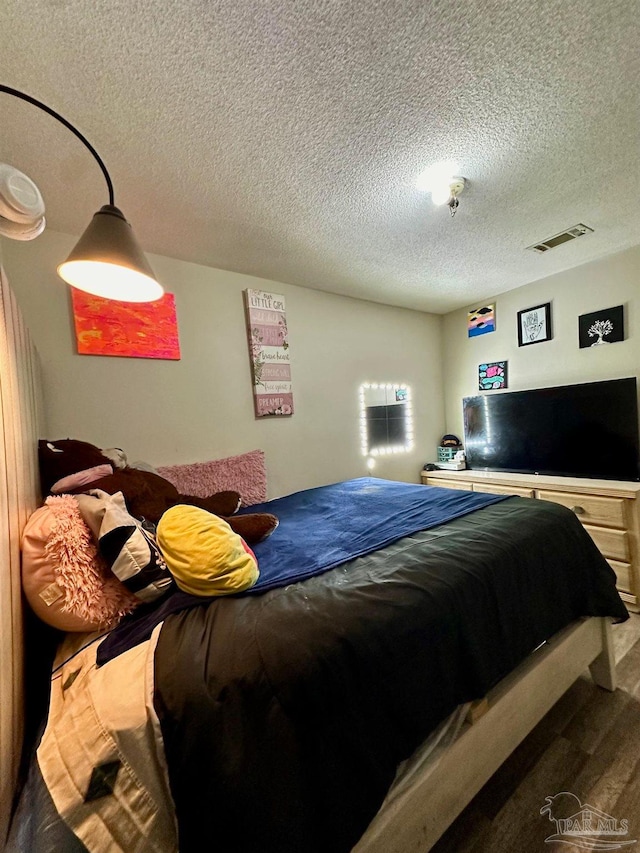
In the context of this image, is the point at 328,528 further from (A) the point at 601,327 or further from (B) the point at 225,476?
(A) the point at 601,327

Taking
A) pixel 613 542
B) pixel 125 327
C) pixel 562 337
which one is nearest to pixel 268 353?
pixel 125 327

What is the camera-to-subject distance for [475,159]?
1.46 metres

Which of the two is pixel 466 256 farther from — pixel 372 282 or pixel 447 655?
pixel 447 655

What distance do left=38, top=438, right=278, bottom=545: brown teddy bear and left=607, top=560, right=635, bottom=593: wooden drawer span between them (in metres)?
2.25

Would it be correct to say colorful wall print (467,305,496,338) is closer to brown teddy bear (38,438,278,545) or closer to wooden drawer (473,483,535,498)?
wooden drawer (473,483,535,498)

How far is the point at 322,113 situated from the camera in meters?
1.20

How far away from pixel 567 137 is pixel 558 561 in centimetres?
175

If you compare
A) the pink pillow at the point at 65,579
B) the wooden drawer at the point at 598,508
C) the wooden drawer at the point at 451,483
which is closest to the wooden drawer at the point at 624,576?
the wooden drawer at the point at 598,508

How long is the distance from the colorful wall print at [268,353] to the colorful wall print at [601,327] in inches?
92.4

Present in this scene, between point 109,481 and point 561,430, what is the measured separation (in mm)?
3072

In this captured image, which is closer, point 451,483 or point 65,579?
point 65,579

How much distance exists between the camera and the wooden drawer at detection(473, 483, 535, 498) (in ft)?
8.49

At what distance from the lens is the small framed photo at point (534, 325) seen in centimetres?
283

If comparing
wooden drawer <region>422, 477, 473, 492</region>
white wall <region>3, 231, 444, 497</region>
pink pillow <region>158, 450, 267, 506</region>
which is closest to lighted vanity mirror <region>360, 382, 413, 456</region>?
white wall <region>3, 231, 444, 497</region>
